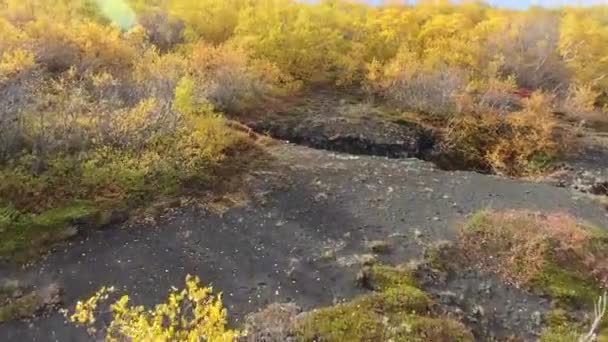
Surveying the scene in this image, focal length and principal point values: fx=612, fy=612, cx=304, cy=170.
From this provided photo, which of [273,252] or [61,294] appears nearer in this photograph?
[61,294]

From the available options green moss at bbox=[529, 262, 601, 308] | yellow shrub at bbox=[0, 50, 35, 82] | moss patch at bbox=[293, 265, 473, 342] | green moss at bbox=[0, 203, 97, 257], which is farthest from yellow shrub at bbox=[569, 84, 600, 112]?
yellow shrub at bbox=[0, 50, 35, 82]

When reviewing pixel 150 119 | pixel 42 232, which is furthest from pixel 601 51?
pixel 42 232

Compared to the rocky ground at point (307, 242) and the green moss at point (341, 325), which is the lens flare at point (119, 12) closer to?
the rocky ground at point (307, 242)

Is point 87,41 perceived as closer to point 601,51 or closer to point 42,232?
point 42,232

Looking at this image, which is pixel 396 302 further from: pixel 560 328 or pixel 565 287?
pixel 565 287

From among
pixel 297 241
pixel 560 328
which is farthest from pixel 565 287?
pixel 297 241
